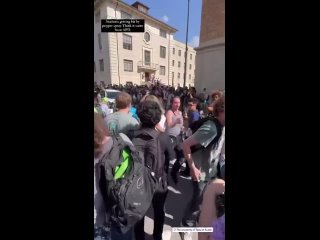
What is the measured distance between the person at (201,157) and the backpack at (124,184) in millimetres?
346

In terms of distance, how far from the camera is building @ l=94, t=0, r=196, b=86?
4.39ft

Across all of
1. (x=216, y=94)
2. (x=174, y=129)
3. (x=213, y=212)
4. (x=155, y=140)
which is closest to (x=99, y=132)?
(x=155, y=140)

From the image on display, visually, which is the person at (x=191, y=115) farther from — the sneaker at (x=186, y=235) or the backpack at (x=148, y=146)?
the sneaker at (x=186, y=235)

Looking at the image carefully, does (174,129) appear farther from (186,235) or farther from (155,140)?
(186,235)

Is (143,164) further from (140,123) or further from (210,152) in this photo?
(210,152)

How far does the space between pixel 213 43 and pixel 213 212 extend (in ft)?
4.04

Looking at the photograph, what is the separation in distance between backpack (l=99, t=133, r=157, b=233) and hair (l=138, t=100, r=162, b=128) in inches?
7.1

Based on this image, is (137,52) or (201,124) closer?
(201,124)

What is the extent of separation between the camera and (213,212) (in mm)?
1395

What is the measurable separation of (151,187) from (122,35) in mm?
1123

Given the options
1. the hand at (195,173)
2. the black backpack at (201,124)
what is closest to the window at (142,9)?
the black backpack at (201,124)

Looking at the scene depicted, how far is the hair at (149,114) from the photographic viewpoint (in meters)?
1.34
